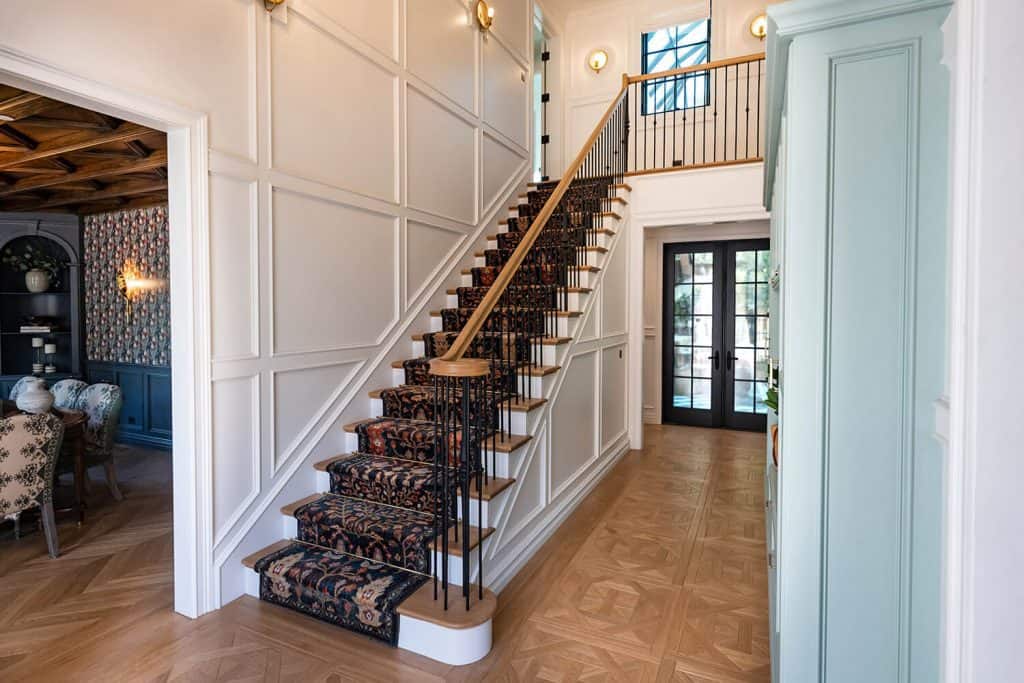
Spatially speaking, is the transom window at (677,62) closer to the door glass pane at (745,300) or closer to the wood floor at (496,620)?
the door glass pane at (745,300)

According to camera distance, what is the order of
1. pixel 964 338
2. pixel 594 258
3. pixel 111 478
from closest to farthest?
1. pixel 964 338
2. pixel 111 478
3. pixel 594 258

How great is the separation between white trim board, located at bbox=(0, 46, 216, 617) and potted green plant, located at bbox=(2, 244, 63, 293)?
5.31 meters

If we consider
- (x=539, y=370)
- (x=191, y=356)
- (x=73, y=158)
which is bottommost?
(x=539, y=370)

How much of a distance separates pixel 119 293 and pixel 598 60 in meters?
6.42

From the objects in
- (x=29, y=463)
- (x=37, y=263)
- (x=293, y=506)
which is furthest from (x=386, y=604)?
A: (x=37, y=263)

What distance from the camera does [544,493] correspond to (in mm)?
3473

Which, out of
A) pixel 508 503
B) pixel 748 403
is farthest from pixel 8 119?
pixel 748 403

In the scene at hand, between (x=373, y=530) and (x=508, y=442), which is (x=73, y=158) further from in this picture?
(x=508, y=442)

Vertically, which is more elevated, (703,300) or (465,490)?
(703,300)

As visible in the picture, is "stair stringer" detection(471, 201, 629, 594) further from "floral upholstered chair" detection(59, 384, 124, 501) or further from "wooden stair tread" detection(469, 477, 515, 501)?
"floral upholstered chair" detection(59, 384, 124, 501)

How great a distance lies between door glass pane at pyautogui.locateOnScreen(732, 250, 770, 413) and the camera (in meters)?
6.45

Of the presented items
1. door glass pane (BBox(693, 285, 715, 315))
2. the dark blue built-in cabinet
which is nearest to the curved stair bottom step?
the dark blue built-in cabinet

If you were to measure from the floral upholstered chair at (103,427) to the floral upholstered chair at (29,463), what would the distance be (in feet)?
3.00

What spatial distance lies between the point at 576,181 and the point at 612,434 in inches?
92.1
